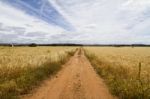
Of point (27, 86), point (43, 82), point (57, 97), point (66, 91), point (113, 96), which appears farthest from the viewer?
point (43, 82)

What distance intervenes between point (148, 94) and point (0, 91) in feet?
22.9

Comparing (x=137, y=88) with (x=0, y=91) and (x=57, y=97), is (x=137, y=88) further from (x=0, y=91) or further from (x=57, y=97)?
(x=0, y=91)

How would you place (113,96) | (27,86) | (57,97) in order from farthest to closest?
(27,86) < (113,96) < (57,97)

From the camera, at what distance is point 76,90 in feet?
38.2

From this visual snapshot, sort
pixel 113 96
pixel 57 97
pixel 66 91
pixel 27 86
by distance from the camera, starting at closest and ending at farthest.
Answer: pixel 57 97
pixel 113 96
pixel 66 91
pixel 27 86

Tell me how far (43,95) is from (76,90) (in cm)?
195

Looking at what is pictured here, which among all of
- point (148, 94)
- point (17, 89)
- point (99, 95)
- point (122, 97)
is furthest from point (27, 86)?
point (148, 94)

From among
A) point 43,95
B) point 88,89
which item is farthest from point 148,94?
point 43,95

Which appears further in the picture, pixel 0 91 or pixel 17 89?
pixel 17 89

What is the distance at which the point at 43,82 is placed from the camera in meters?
14.1

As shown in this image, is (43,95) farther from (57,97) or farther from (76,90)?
(76,90)

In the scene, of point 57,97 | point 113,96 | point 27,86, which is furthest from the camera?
point 27,86

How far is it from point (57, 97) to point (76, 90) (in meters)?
1.84

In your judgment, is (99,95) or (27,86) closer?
(99,95)
